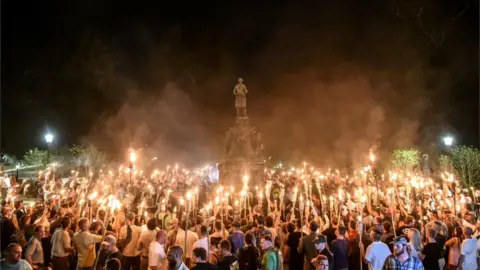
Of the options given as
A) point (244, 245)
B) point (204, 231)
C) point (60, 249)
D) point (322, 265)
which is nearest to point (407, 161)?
point (244, 245)

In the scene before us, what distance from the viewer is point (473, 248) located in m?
8.18

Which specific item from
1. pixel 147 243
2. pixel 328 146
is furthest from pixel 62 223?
pixel 328 146

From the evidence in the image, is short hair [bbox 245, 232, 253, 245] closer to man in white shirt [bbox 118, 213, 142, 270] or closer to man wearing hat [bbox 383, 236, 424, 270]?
man wearing hat [bbox 383, 236, 424, 270]

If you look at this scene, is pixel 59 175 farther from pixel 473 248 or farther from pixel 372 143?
pixel 372 143

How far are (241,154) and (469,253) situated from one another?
22.3 m

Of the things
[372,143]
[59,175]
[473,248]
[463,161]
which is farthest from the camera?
[372,143]

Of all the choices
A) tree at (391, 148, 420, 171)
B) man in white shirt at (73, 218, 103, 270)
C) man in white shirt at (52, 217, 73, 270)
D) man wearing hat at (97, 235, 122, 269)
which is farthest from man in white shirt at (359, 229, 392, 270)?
tree at (391, 148, 420, 171)

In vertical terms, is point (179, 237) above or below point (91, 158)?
below

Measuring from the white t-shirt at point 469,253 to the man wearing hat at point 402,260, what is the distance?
109 inches

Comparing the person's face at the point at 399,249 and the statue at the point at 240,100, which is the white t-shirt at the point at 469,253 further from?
the statue at the point at 240,100

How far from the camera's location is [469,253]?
26.9 ft

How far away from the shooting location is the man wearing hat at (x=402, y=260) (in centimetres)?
600

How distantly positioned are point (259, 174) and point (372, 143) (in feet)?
67.0

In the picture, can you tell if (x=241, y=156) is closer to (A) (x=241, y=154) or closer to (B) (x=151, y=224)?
(A) (x=241, y=154)
